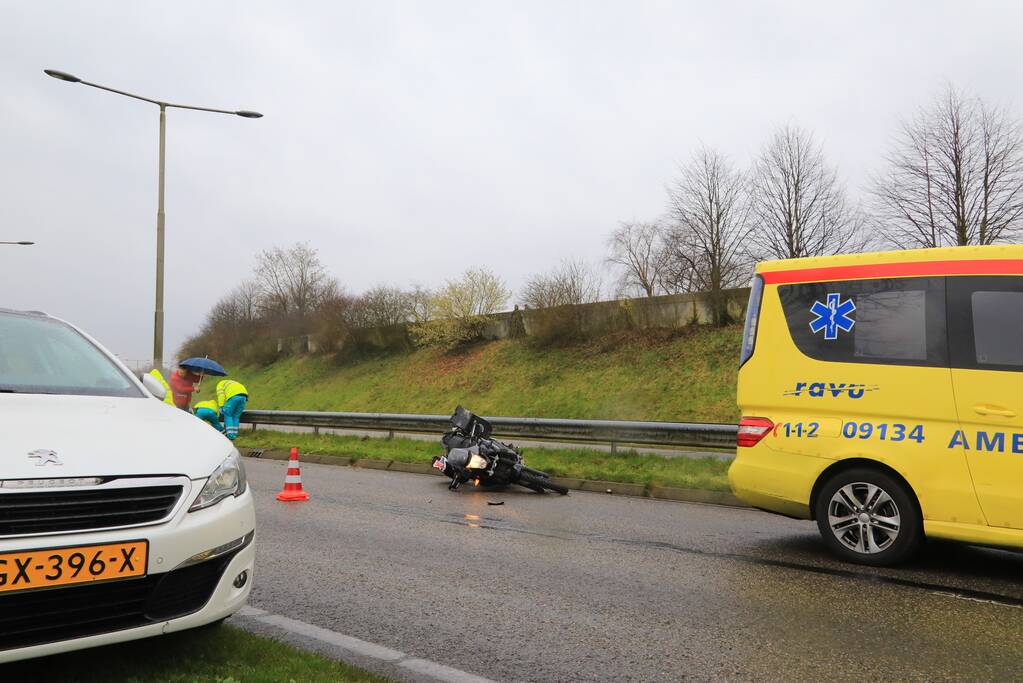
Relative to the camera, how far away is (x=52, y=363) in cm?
430

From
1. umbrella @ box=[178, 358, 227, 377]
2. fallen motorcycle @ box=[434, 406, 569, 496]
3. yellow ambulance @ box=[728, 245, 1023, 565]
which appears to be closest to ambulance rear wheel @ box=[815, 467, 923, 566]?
yellow ambulance @ box=[728, 245, 1023, 565]

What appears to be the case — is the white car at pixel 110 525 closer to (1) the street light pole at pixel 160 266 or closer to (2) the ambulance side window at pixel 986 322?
(2) the ambulance side window at pixel 986 322

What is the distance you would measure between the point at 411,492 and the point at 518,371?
25185 mm

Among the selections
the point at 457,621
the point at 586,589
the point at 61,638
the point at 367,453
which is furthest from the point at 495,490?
the point at 61,638

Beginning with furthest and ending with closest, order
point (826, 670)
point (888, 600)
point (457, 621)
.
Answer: point (888, 600) → point (457, 621) → point (826, 670)

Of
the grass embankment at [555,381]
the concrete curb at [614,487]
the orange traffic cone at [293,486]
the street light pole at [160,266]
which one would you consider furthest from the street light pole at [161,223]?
the grass embankment at [555,381]

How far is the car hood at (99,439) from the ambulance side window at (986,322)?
16.9 ft

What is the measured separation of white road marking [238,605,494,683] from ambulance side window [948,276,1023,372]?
4340mm

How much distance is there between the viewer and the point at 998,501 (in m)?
5.43

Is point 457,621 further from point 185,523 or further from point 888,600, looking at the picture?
point 888,600

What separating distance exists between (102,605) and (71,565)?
0.23 meters

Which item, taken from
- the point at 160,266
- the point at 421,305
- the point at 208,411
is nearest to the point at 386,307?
the point at 421,305

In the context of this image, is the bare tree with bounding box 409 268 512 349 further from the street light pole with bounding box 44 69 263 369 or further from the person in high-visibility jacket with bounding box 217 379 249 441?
the person in high-visibility jacket with bounding box 217 379 249 441

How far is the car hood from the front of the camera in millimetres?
2979
